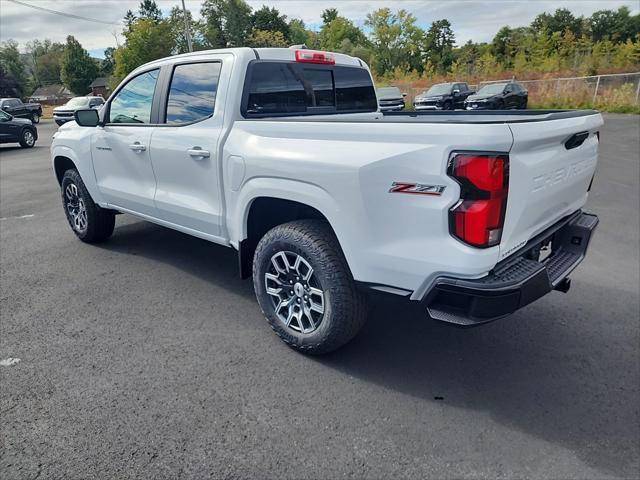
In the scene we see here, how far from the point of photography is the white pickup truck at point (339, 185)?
7.34 feet

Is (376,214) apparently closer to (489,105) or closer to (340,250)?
(340,250)

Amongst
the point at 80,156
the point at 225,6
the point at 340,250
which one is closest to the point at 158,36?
the point at 225,6

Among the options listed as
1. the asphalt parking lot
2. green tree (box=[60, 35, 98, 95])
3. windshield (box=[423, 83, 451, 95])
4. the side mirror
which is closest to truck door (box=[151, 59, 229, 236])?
the asphalt parking lot

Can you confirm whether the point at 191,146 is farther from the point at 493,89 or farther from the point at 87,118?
the point at 493,89

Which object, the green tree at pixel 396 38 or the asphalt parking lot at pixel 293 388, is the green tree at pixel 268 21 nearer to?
the green tree at pixel 396 38

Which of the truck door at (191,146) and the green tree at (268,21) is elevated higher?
the green tree at (268,21)

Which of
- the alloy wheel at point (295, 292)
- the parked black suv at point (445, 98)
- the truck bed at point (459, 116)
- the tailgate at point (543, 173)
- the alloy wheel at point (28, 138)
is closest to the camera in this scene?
the tailgate at point (543, 173)

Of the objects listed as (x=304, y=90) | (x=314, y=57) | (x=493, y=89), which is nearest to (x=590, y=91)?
(x=493, y=89)

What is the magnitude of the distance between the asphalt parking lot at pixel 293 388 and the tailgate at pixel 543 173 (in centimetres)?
98

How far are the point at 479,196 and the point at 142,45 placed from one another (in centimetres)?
5277

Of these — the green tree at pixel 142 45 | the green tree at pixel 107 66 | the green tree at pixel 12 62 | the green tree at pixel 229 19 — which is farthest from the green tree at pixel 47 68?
the green tree at pixel 142 45

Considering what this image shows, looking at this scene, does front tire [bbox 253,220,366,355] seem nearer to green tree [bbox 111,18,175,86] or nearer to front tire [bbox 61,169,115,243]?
front tire [bbox 61,169,115,243]

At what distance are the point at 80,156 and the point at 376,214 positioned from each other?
392 cm

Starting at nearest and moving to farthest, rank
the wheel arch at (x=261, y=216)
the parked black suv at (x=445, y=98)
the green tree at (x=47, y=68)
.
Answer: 1. the wheel arch at (x=261, y=216)
2. the parked black suv at (x=445, y=98)
3. the green tree at (x=47, y=68)
